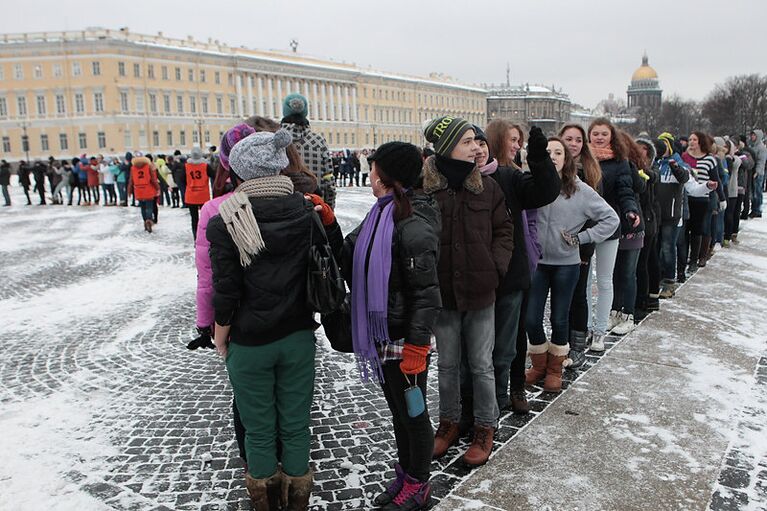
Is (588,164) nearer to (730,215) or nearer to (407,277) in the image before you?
(407,277)

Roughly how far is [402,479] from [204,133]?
75397 mm

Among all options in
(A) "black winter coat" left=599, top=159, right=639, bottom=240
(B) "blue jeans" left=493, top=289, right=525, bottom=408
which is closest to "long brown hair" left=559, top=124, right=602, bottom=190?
(A) "black winter coat" left=599, top=159, right=639, bottom=240

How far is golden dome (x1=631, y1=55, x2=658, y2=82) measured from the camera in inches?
5571

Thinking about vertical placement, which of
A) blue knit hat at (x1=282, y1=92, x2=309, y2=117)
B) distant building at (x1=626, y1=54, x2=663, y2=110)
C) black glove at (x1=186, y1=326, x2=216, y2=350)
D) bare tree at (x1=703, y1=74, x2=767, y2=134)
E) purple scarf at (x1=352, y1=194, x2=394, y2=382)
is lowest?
black glove at (x1=186, y1=326, x2=216, y2=350)

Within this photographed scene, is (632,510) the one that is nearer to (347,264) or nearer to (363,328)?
(363,328)

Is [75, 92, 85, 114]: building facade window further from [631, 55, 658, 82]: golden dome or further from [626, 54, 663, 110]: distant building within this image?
[631, 55, 658, 82]: golden dome

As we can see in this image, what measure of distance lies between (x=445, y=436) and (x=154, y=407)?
83.1 inches

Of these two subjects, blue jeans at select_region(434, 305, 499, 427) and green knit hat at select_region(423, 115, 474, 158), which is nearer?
green knit hat at select_region(423, 115, 474, 158)

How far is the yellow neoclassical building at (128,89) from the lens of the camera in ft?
216

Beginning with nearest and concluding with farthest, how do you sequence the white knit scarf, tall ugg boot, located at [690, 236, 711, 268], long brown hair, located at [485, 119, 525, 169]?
the white knit scarf < long brown hair, located at [485, 119, 525, 169] < tall ugg boot, located at [690, 236, 711, 268]

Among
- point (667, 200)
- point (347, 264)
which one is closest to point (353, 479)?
point (347, 264)

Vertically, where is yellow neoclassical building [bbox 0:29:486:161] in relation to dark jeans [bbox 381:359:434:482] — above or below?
above

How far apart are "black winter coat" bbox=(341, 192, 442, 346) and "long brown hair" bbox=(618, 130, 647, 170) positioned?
316cm

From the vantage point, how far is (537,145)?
3707mm
